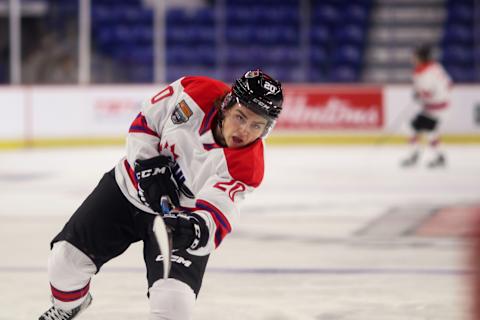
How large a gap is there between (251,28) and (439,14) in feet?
8.95

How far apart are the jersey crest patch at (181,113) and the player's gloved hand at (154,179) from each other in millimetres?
123

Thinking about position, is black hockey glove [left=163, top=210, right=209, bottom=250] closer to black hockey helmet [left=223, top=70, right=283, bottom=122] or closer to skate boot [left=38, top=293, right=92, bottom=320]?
black hockey helmet [left=223, top=70, right=283, bottom=122]

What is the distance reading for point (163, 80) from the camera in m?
11.8

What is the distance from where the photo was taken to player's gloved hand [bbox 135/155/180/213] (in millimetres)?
2674

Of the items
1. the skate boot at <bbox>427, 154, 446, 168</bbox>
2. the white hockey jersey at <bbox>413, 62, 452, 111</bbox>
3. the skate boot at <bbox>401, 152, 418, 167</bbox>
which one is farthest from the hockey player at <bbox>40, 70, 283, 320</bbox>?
the white hockey jersey at <bbox>413, 62, 452, 111</bbox>

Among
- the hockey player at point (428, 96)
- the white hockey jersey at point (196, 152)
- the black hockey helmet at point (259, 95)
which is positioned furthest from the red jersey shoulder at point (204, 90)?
the hockey player at point (428, 96)

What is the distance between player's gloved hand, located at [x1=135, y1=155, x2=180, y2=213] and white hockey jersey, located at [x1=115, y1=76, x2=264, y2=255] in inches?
2.3

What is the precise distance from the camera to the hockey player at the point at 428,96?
1023 centimetres

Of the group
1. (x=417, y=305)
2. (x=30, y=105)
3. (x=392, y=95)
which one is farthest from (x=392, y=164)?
(x=417, y=305)

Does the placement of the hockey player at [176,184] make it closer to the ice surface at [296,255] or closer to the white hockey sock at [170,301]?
the white hockey sock at [170,301]

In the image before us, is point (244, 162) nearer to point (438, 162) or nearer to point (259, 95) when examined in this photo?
point (259, 95)

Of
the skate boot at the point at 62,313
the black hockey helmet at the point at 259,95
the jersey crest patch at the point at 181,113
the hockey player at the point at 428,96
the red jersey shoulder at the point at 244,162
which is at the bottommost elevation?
the hockey player at the point at 428,96

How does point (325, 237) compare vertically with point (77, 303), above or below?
below

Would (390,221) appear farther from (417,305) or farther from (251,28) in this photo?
(251,28)
